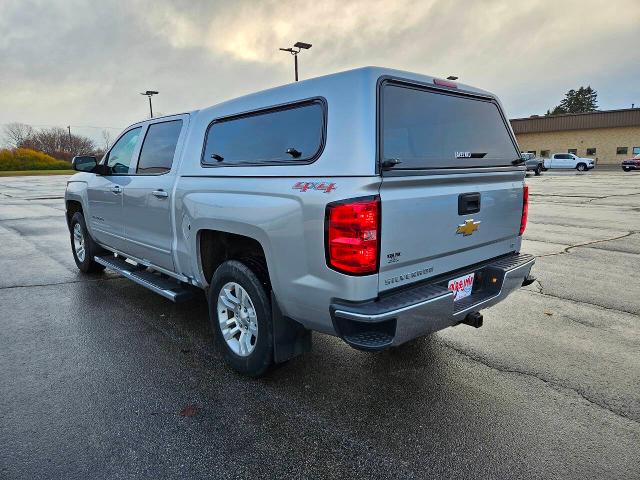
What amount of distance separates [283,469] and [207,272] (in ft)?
6.16

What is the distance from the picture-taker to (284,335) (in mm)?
3104

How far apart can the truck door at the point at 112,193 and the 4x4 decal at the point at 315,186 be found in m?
2.87

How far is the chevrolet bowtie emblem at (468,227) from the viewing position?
122 inches

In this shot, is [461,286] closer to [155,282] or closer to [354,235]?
[354,235]

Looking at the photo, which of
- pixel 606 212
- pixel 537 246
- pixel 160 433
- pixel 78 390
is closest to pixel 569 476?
pixel 160 433

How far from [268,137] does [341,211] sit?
107 centimetres

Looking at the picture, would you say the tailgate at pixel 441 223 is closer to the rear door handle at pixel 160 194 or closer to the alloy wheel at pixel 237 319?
the alloy wheel at pixel 237 319

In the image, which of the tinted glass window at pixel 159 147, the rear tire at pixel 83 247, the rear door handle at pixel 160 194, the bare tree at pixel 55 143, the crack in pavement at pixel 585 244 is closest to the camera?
the rear door handle at pixel 160 194

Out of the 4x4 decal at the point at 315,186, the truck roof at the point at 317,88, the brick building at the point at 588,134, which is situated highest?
the brick building at the point at 588,134

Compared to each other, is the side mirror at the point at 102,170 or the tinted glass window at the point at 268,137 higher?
the tinted glass window at the point at 268,137

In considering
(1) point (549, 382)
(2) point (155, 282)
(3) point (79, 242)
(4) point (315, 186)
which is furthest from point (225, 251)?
(3) point (79, 242)

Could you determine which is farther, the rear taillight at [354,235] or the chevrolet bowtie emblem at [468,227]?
the chevrolet bowtie emblem at [468,227]

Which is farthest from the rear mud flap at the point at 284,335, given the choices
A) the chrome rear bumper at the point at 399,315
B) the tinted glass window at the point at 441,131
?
the tinted glass window at the point at 441,131

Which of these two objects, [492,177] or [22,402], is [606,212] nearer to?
[492,177]
